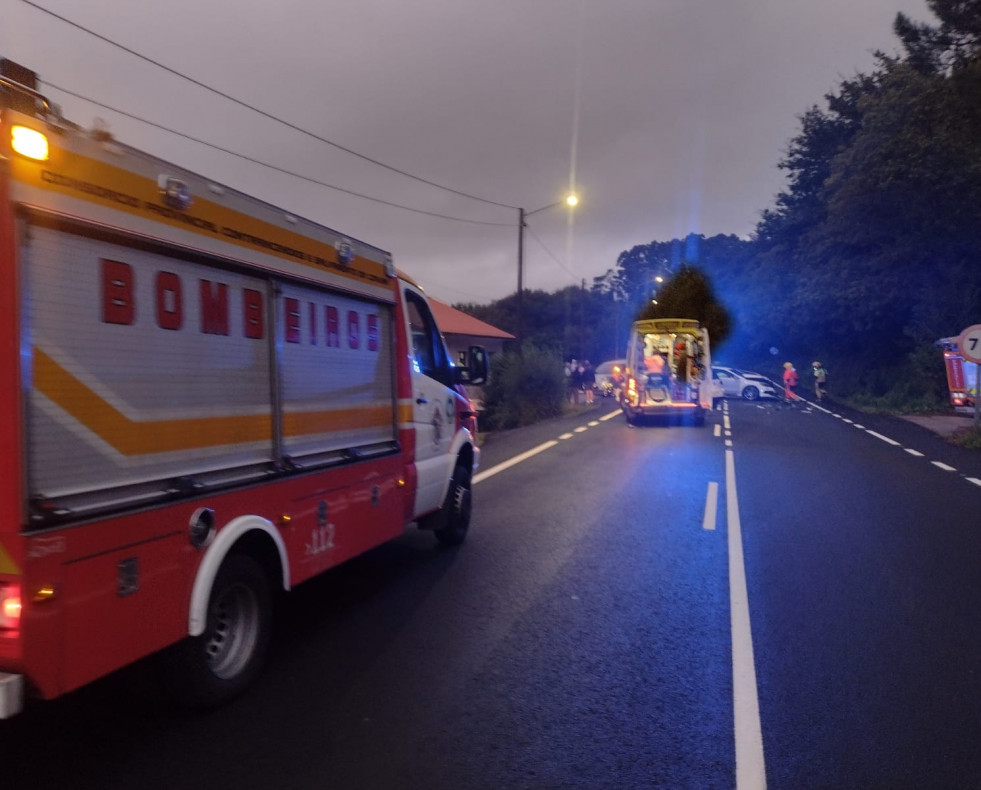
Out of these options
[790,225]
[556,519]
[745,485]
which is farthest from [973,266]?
[556,519]

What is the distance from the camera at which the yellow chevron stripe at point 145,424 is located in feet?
11.7

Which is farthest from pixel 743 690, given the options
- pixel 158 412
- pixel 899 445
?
pixel 899 445

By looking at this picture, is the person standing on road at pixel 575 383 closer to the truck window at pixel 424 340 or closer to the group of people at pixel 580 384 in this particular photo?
the group of people at pixel 580 384

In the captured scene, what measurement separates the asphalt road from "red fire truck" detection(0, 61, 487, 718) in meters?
0.51

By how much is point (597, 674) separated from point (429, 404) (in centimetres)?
320

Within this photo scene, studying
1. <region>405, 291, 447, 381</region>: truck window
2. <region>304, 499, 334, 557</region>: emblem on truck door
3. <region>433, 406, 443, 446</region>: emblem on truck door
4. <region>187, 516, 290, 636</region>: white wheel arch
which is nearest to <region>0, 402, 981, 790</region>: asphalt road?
<region>187, 516, 290, 636</region>: white wheel arch

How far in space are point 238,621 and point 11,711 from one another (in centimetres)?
160

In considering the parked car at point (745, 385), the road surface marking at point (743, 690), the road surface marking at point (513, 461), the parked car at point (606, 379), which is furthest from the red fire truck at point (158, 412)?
the parked car at point (606, 379)

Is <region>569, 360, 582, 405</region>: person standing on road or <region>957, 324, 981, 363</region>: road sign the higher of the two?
<region>957, 324, 981, 363</region>: road sign

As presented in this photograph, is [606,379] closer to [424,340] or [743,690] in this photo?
[424,340]

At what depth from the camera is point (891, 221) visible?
1411 inches

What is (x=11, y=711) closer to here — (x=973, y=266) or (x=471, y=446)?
(x=471, y=446)

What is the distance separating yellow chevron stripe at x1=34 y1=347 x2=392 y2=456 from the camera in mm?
3576

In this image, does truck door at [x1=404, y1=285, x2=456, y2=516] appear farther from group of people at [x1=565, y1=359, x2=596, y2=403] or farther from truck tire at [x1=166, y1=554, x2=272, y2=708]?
group of people at [x1=565, y1=359, x2=596, y2=403]
